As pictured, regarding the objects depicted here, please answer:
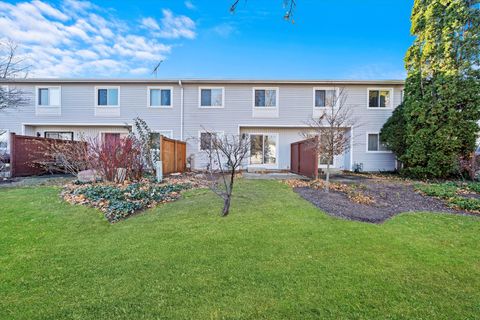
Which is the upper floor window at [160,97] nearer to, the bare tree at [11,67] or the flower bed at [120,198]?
the bare tree at [11,67]

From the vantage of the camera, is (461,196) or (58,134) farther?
(58,134)

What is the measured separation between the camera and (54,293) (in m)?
2.29

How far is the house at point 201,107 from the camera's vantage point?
13.4m

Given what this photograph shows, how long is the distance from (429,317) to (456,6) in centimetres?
1291

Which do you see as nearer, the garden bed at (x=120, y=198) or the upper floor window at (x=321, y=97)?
the garden bed at (x=120, y=198)

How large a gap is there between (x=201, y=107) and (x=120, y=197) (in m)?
8.71

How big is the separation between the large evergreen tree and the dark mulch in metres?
3.95

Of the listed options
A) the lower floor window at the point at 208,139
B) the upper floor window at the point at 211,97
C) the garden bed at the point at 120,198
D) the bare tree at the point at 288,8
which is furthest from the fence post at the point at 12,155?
the bare tree at the point at 288,8

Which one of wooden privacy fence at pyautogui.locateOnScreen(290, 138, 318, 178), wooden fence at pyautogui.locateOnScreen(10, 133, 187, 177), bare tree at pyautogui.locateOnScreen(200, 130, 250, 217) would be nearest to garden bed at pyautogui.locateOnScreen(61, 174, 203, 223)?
bare tree at pyautogui.locateOnScreen(200, 130, 250, 217)

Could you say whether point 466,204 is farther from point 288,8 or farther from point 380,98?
point 380,98

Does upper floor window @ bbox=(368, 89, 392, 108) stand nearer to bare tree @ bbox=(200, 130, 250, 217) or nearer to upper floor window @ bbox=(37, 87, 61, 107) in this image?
bare tree @ bbox=(200, 130, 250, 217)

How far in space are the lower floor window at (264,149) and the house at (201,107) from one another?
807mm

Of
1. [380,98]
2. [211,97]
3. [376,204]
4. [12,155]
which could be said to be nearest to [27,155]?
[12,155]

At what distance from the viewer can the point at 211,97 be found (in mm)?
13547
